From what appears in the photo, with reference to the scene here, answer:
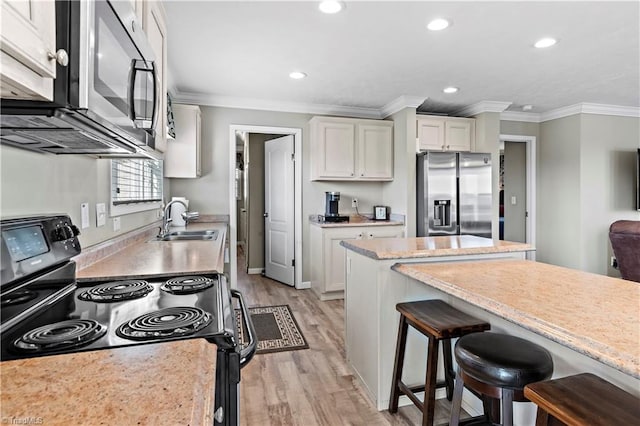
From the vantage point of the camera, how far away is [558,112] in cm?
493

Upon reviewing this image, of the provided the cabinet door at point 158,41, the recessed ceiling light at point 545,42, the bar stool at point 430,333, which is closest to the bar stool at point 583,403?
the bar stool at point 430,333

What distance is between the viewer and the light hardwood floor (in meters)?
1.92

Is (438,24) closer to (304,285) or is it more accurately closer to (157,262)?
(157,262)

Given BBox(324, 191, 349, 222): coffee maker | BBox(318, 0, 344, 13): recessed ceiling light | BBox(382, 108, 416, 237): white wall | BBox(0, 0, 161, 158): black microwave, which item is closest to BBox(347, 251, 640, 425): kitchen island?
BBox(0, 0, 161, 158): black microwave

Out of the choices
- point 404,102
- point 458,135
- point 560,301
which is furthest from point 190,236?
point 458,135

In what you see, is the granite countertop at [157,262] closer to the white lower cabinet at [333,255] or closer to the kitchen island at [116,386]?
the kitchen island at [116,386]

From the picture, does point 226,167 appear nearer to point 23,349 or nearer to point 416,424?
point 416,424

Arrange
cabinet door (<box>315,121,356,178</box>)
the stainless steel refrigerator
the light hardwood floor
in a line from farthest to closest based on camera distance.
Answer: cabinet door (<box>315,121,356,178</box>) → the stainless steel refrigerator → the light hardwood floor

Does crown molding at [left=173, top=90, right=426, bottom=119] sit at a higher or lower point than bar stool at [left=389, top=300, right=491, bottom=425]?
higher

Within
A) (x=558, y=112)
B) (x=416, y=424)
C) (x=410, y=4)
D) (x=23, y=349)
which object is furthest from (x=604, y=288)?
(x=558, y=112)

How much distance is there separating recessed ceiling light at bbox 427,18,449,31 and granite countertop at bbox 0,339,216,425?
255 cm

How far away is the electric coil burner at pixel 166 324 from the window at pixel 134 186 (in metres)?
1.26

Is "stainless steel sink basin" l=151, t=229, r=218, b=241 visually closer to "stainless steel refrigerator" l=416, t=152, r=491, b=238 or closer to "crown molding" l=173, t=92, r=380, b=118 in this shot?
"crown molding" l=173, t=92, r=380, b=118

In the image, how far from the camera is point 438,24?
2477 mm
